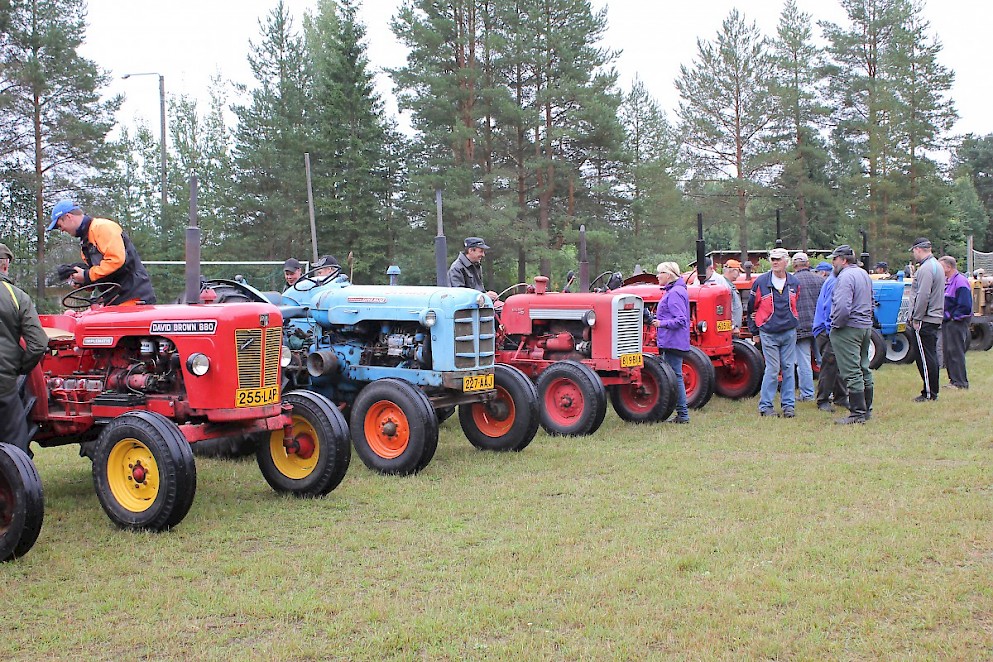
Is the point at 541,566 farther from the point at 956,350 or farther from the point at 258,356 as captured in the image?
the point at 956,350

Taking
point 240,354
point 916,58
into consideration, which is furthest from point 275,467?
point 916,58

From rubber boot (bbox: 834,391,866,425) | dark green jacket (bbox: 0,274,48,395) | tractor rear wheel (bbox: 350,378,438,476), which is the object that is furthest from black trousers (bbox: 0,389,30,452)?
rubber boot (bbox: 834,391,866,425)

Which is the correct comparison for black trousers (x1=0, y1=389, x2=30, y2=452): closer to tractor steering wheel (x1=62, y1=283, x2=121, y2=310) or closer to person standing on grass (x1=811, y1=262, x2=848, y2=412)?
tractor steering wheel (x1=62, y1=283, x2=121, y2=310)

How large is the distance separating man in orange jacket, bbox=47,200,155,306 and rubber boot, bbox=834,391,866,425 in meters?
6.28

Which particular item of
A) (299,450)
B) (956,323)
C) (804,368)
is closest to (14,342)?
(299,450)

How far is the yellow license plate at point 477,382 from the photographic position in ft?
23.6

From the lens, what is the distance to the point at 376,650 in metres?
3.51

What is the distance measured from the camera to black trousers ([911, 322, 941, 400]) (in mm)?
10320

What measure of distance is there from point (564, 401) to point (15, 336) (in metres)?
4.72

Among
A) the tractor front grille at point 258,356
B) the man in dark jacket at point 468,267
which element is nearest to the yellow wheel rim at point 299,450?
the tractor front grille at point 258,356

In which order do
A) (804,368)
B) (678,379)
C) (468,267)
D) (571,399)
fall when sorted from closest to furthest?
(571,399) < (468,267) < (678,379) < (804,368)

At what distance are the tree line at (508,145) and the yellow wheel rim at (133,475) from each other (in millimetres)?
17731

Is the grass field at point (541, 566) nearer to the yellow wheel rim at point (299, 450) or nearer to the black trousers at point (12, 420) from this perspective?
the yellow wheel rim at point (299, 450)

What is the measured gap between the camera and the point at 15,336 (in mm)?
5195
